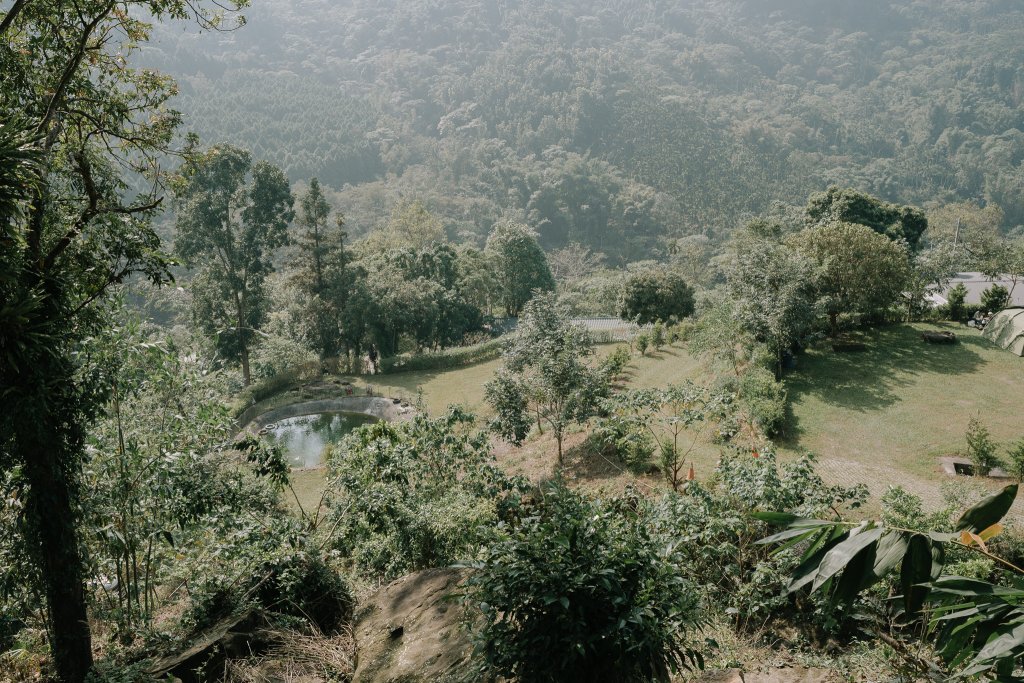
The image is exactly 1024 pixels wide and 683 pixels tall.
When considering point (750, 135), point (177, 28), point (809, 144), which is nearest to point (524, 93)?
point (750, 135)

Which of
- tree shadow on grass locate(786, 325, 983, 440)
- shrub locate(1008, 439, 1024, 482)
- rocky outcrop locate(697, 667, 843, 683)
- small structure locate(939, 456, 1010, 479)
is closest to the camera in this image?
rocky outcrop locate(697, 667, 843, 683)

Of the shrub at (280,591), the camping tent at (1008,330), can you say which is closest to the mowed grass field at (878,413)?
the shrub at (280,591)

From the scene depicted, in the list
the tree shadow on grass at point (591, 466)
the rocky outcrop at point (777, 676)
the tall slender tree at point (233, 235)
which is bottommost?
the tree shadow on grass at point (591, 466)

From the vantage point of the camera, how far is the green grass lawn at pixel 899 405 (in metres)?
11.2

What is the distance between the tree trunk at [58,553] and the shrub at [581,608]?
385 cm

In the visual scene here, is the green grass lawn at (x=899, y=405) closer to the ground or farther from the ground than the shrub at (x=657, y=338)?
closer to the ground

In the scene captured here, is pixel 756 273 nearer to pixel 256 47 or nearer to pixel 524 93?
pixel 524 93

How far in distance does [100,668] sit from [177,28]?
177 m

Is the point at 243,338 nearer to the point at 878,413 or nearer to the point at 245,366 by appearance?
the point at 245,366

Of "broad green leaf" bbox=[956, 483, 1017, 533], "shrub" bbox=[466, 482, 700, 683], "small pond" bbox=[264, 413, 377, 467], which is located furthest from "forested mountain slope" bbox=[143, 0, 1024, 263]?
"broad green leaf" bbox=[956, 483, 1017, 533]

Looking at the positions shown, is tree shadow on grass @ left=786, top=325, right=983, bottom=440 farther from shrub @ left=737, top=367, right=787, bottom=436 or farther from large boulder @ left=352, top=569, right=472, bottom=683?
large boulder @ left=352, top=569, right=472, bottom=683

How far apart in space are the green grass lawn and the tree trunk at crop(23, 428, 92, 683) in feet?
35.9

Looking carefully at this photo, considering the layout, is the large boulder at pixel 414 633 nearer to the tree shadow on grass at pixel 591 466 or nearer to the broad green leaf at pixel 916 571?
the broad green leaf at pixel 916 571

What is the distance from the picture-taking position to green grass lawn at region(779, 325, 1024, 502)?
36.9 ft
